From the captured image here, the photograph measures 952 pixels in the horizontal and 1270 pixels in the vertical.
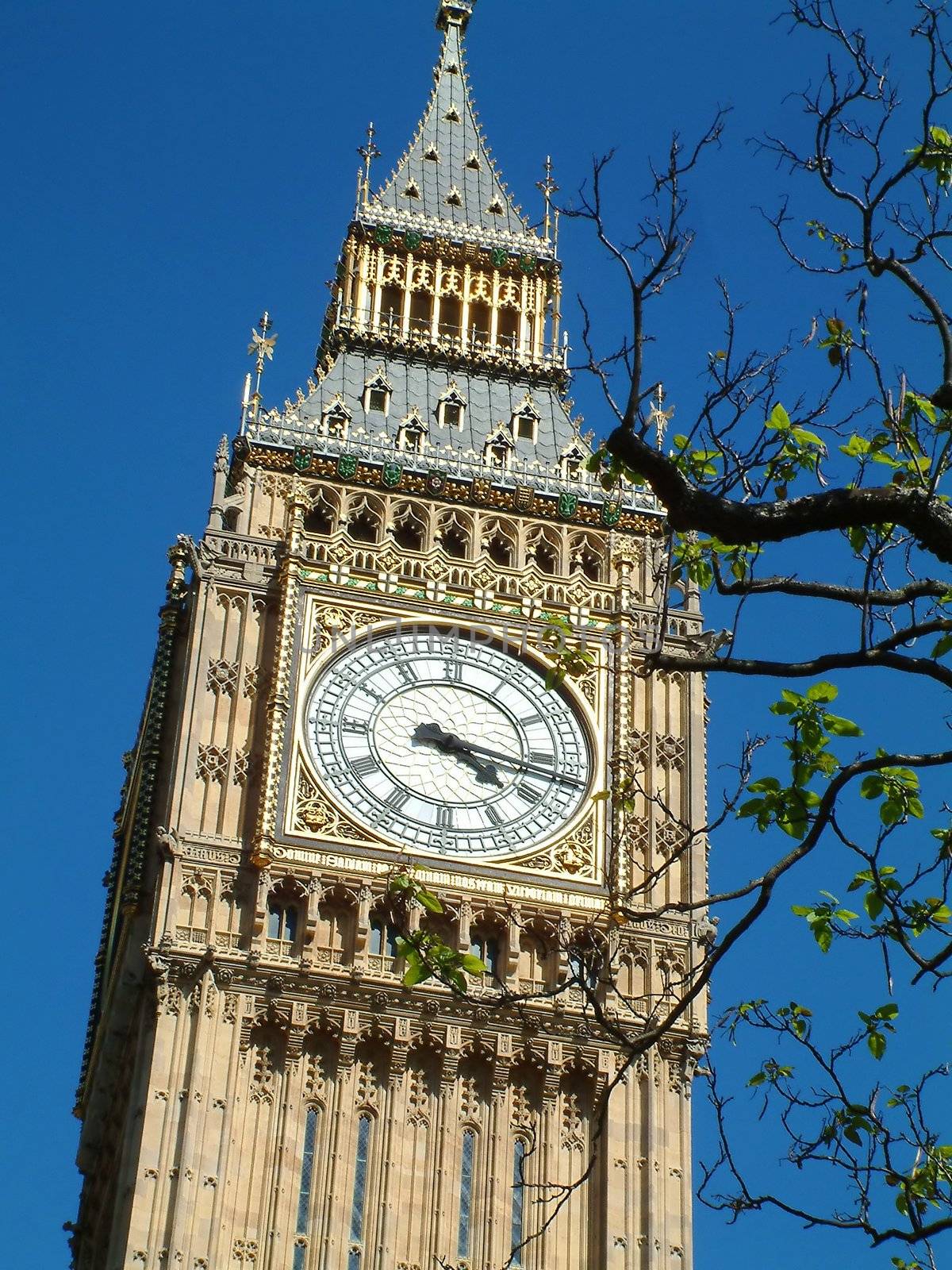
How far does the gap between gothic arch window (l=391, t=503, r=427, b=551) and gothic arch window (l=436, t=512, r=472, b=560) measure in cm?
31

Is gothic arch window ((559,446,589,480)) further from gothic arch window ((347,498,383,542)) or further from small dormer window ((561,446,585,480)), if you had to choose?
gothic arch window ((347,498,383,542))

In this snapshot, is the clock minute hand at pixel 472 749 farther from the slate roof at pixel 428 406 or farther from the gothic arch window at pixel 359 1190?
the slate roof at pixel 428 406

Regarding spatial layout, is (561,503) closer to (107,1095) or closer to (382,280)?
(382,280)

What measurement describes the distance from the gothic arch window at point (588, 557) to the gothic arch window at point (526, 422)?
366 cm

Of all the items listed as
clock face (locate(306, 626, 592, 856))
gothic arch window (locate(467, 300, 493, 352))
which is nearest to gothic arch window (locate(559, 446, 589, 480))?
gothic arch window (locate(467, 300, 493, 352))

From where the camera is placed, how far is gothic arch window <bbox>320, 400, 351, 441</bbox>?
145 ft

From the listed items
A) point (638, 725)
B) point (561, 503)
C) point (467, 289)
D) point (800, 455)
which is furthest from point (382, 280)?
point (800, 455)

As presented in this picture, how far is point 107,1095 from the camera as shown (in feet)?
133

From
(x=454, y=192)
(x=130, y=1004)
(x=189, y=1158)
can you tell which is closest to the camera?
(x=189, y=1158)

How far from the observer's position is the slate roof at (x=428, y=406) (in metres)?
44.5

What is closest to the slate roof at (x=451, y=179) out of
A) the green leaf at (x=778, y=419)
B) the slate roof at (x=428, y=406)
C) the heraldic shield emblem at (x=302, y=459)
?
the slate roof at (x=428, y=406)

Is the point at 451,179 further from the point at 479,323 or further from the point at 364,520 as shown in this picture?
the point at 364,520

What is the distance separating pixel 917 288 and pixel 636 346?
1.86 meters

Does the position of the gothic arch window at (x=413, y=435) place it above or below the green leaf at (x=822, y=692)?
above
